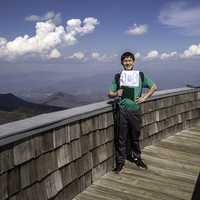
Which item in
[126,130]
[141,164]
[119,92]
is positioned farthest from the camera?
[141,164]

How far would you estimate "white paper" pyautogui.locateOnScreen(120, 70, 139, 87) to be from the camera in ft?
17.5

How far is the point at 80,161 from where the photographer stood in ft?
15.5

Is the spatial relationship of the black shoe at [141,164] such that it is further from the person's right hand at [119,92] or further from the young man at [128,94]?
the person's right hand at [119,92]

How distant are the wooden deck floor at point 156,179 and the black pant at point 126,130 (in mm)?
342

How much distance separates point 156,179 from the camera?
5379 mm

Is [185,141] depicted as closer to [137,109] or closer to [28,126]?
[137,109]

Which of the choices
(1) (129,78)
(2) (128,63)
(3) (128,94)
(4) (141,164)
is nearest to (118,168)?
Answer: (4) (141,164)

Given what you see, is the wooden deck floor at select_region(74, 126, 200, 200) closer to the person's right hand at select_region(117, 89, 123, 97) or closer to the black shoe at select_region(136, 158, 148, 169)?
the black shoe at select_region(136, 158, 148, 169)

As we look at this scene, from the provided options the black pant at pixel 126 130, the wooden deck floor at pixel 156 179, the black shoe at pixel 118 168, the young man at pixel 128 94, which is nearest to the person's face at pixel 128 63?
the young man at pixel 128 94

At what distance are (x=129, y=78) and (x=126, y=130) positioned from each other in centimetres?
85

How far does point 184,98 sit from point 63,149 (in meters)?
5.13

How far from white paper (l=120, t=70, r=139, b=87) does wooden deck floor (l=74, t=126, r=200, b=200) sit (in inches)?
57.4

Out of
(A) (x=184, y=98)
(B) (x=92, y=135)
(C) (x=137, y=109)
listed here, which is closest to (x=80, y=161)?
(B) (x=92, y=135)

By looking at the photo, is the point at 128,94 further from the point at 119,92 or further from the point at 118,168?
the point at 118,168
